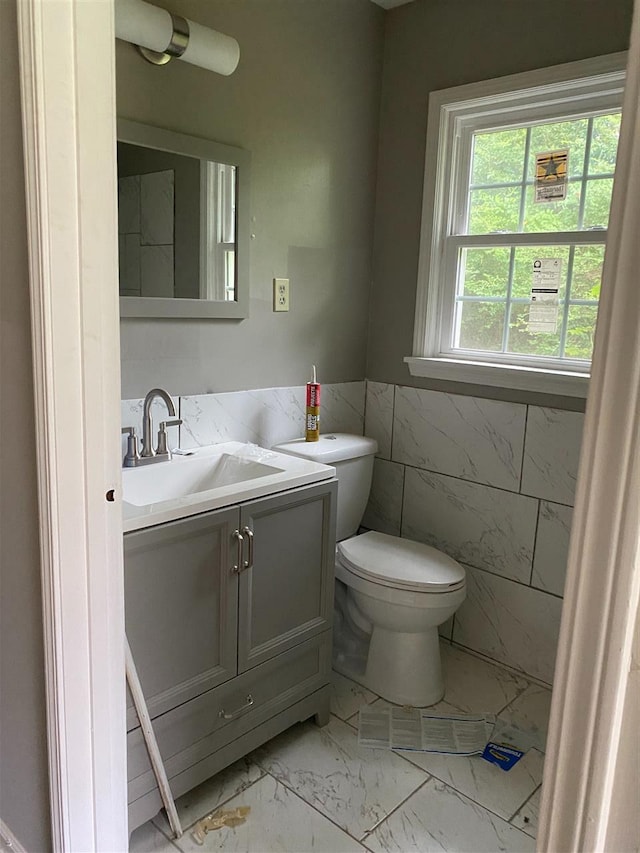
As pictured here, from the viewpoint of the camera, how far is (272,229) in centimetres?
233

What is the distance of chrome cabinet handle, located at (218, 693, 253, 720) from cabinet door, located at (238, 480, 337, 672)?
0.11m

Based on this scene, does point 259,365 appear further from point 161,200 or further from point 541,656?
point 541,656

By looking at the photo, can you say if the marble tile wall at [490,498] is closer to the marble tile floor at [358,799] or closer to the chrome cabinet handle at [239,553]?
the marble tile floor at [358,799]

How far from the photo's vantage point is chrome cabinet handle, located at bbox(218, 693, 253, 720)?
1.80 meters

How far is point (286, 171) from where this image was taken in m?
2.34

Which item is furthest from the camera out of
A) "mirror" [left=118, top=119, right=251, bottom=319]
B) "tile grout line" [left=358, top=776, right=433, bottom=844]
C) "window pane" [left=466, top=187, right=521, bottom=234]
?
"window pane" [left=466, top=187, right=521, bottom=234]

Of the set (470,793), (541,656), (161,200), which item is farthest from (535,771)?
(161,200)

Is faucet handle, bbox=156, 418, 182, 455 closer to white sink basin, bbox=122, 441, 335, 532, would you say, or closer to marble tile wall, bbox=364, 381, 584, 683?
white sink basin, bbox=122, 441, 335, 532

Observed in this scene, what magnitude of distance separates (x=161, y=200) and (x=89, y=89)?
90 cm

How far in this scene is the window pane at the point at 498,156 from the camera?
234 cm

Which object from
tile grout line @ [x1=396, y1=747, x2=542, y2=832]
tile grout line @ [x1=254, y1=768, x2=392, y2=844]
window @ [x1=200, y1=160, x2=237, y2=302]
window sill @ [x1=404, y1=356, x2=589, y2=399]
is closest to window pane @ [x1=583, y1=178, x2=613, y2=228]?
window sill @ [x1=404, y1=356, x2=589, y2=399]

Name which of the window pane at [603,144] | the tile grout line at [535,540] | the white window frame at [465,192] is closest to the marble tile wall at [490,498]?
the tile grout line at [535,540]

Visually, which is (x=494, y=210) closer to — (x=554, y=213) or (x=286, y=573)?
(x=554, y=213)

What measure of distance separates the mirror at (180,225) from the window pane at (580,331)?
109cm
